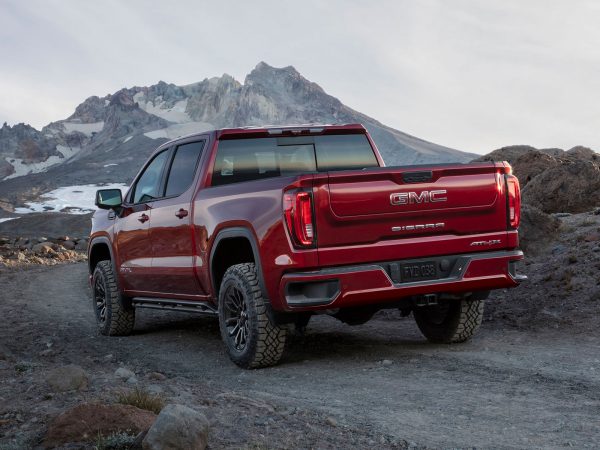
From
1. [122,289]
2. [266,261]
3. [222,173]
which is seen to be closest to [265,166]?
[222,173]

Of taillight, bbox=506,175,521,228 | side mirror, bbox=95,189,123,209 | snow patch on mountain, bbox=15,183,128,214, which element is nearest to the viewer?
taillight, bbox=506,175,521,228

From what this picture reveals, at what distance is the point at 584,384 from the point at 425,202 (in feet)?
5.43

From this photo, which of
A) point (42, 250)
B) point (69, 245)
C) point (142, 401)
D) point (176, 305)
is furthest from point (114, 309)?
point (69, 245)

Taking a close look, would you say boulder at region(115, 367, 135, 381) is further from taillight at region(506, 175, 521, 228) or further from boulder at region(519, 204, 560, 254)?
boulder at region(519, 204, 560, 254)

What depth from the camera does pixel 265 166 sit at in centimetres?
675

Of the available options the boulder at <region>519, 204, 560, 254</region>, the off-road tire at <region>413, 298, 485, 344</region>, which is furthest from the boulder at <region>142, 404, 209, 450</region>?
the boulder at <region>519, 204, 560, 254</region>

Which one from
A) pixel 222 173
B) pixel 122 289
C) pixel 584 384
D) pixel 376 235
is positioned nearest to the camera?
pixel 584 384

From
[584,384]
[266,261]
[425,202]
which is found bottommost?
[584,384]

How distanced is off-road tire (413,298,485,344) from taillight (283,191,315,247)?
6.05 feet

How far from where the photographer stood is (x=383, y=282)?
17.9ft

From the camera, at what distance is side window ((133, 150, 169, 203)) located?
24.6 feet

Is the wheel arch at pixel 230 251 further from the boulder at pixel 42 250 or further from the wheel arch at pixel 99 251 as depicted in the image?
the boulder at pixel 42 250

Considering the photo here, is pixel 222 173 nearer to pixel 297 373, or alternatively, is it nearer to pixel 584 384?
pixel 297 373

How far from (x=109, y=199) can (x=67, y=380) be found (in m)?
3.63
